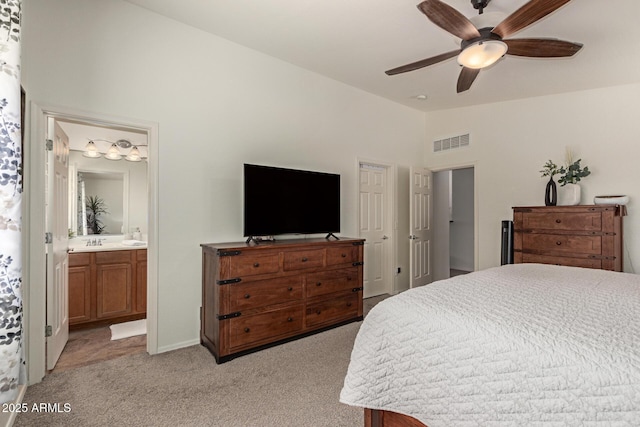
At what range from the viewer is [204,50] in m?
2.97

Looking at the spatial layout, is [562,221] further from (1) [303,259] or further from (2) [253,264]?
(2) [253,264]

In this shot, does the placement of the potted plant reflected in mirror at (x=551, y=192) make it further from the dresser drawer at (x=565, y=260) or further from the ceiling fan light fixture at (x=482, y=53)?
the ceiling fan light fixture at (x=482, y=53)

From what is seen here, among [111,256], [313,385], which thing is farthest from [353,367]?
[111,256]

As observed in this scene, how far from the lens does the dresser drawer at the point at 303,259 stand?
294 cm

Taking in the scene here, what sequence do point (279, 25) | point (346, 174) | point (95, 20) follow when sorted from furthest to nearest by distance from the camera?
point (346, 174) → point (279, 25) → point (95, 20)

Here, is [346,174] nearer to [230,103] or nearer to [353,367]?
[230,103]

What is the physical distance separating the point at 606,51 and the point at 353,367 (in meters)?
3.79

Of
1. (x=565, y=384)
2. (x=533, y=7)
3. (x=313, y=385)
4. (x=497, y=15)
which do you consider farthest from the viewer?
(x=313, y=385)

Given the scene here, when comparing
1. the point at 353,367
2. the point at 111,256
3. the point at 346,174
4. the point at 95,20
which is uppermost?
the point at 95,20

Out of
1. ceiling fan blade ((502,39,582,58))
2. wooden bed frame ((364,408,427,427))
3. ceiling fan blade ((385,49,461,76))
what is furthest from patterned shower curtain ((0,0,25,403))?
ceiling fan blade ((502,39,582,58))

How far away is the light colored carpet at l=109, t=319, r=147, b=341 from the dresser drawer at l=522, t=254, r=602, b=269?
4.41m

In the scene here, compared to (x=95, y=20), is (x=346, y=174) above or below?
below

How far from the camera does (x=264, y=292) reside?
2789 mm

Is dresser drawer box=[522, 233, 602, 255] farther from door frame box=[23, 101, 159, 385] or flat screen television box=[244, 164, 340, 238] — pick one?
door frame box=[23, 101, 159, 385]
